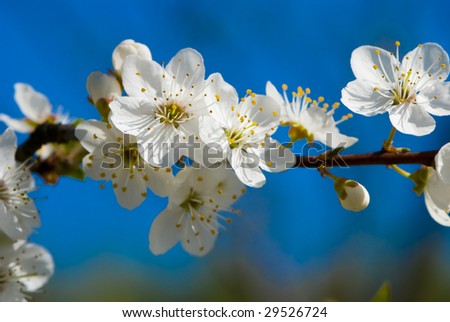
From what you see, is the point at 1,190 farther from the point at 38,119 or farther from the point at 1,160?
the point at 38,119

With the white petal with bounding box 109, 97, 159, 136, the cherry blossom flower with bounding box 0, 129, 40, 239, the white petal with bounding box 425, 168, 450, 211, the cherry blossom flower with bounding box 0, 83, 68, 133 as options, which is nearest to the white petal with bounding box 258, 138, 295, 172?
the white petal with bounding box 109, 97, 159, 136

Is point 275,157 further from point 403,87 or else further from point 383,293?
point 383,293

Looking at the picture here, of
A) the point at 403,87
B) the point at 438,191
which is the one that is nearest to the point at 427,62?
the point at 403,87

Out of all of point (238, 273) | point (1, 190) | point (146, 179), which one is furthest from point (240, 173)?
point (238, 273)

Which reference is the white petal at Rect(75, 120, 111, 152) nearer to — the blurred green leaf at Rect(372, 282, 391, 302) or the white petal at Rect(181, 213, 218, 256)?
the white petal at Rect(181, 213, 218, 256)

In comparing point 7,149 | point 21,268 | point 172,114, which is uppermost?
point 172,114

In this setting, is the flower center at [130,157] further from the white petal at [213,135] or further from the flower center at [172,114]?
the white petal at [213,135]

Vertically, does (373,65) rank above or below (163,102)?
above

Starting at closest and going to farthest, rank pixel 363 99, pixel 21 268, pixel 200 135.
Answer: pixel 200 135
pixel 363 99
pixel 21 268
